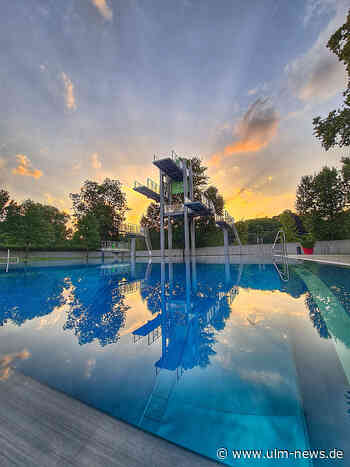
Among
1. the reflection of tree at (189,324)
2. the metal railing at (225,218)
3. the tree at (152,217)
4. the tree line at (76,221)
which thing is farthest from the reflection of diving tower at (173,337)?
the tree at (152,217)

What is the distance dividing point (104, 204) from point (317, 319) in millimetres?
36312

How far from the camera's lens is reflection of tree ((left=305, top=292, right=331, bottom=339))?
3.08m

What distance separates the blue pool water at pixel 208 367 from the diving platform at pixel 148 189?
1526cm

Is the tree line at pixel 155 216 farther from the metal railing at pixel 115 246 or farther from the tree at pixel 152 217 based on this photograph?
the metal railing at pixel 115 246

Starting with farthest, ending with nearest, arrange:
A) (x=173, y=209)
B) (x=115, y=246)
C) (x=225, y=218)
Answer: (x=115, y=246)
(x=225, y=218)
(x=173, y=209)

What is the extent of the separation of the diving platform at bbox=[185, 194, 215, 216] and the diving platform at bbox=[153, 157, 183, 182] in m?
3.56

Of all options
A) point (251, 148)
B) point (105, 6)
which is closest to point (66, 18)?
point (105, 6)

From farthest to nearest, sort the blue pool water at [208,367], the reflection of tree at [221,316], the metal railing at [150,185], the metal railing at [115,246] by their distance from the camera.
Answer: the metal railing at [115,246] < the metal railing at [150,185] < the reflection of tree at [221,316] < the blue pool water at [208,367]

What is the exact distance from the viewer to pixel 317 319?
3699mm

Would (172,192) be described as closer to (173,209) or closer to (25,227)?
(173,209)

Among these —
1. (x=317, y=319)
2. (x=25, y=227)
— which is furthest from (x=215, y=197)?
(x=317, y=319)

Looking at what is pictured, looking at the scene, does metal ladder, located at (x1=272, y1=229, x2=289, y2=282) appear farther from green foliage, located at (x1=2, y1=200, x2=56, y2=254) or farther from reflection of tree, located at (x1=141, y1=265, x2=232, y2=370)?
green foliage, located at (x1=2, y1=200, x2=56, y2=254)

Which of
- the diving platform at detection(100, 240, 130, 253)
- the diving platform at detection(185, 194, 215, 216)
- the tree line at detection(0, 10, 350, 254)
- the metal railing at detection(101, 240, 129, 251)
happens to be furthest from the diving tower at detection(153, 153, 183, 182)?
the metal railing at detection(101, 240, 129, 251)

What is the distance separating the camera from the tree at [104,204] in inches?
1351
